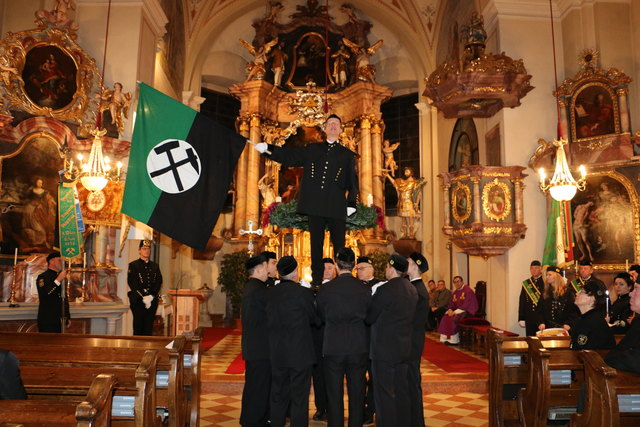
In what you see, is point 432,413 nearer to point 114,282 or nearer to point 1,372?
point 1,372

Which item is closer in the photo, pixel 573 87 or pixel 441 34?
pixel 573 87

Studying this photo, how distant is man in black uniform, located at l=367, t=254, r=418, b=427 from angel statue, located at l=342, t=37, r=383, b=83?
1345cm

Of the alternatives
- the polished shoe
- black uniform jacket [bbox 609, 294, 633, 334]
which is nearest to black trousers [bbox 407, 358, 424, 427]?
the polished shoe

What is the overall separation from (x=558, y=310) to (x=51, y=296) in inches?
269

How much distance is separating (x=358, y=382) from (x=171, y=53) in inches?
477

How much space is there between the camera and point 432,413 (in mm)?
5895

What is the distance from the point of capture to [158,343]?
471 centimetres

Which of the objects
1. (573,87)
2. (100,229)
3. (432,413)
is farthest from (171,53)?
(432,413)

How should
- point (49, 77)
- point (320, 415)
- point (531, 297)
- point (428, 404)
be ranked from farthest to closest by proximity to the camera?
point (49, 77)
point (531, 297)
point (428, 404)
point (320, 415)

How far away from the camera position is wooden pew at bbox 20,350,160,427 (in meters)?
3.13

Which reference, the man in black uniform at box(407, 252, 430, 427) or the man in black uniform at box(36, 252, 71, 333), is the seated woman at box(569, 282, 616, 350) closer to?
the man in black uniform at box(407, 252, 430, 427)

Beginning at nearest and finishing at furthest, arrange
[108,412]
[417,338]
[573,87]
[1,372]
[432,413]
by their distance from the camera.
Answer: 1. [108,412]
2. [1,372]
3. [417,338]
4. [432,413]
5. [573,87]

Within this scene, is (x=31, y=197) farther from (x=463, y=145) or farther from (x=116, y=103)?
(x=463, y=145)

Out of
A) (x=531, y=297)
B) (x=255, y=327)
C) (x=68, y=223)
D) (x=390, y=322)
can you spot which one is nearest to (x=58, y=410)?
(x=255, y=327)
